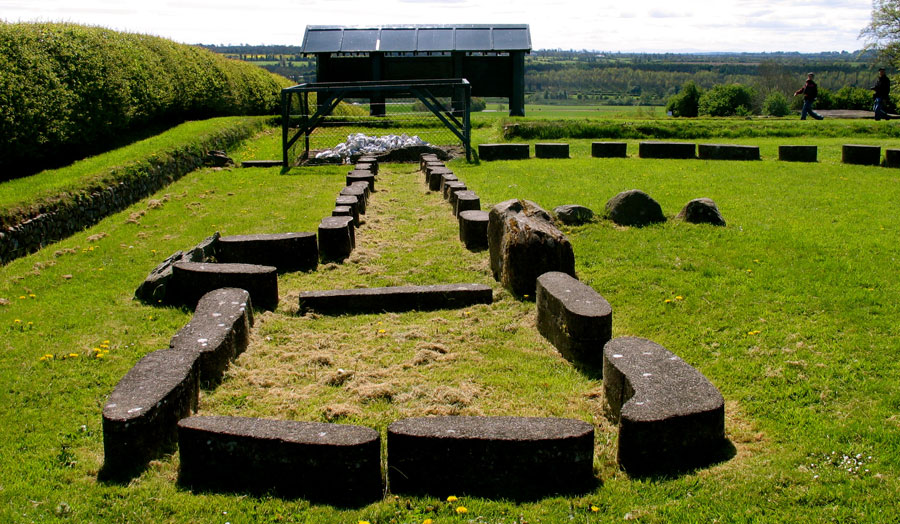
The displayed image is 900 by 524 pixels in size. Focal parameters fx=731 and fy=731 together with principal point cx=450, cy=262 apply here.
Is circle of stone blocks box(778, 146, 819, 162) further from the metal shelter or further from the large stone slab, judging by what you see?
the metal shelter

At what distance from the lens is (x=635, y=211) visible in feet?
35.0

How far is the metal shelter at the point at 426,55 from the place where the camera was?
31.9 metres

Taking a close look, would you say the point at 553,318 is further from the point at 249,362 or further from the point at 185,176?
the point at 185,176

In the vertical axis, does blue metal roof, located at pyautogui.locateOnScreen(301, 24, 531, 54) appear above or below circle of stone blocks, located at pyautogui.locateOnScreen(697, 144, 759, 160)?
above

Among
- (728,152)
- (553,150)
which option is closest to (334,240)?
(553,150)

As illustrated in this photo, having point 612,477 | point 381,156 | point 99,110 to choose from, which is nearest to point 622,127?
point 381,156

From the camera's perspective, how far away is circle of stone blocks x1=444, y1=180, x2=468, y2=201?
509 inches

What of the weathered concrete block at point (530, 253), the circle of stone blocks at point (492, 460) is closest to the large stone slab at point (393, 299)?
the weathered concrete block at point (530, 253)

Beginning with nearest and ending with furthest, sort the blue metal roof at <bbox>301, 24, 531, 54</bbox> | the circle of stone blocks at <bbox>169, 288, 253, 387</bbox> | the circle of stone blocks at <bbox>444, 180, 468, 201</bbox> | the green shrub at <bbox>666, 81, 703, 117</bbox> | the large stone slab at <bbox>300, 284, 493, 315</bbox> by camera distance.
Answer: the circle of stone blocks at <bbox>169, 288, 253, 387</bbox> → the large stone slab at <bbox>300, 284, 493, 315</bbox> → the circle of stone blocks at <bbox>444, 180, 468, 201</bbox> → the blue metal roof at <bbox>301, 24, 531, 54</bbox> → the green shrub at <bbox>666, 81, 703, 117</bbox>

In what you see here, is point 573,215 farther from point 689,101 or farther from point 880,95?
point 689,101

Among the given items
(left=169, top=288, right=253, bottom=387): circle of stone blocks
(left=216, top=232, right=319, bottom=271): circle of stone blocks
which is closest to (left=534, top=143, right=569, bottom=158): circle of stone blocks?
(left=216, top=232, right=319, bottom=271): circle of stone blocks

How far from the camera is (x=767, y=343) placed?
241 inches

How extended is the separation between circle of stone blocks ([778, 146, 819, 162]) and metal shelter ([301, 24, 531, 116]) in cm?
1569

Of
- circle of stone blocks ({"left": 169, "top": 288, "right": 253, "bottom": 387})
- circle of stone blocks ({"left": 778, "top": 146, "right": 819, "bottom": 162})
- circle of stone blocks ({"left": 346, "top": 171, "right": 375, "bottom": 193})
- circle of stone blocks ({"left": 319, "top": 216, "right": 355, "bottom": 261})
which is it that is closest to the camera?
circle of stone blocks ({"left": 169, "top": 288, "right": 253, "bottom": 387})
